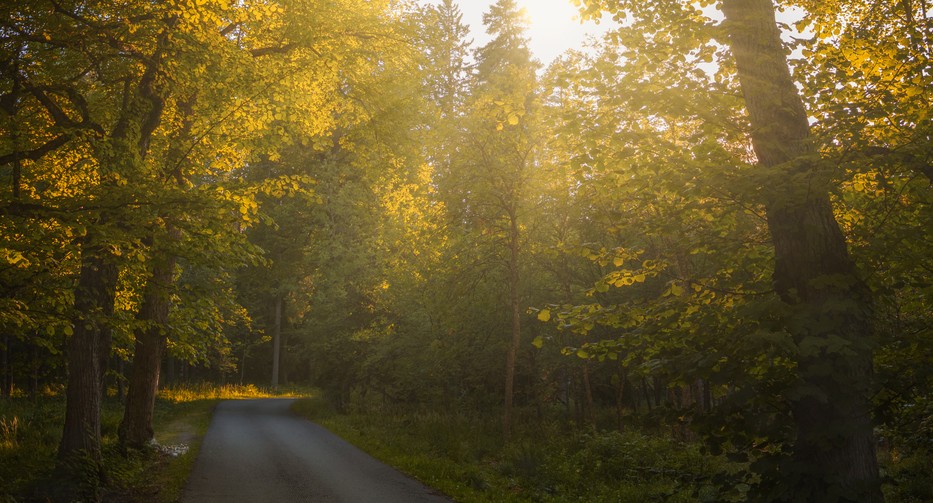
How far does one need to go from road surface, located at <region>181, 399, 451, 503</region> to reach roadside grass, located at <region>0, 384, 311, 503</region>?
1.51ft

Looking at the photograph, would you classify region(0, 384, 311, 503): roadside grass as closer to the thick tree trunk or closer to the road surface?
the road surface

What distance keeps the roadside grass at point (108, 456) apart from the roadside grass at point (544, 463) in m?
4.65

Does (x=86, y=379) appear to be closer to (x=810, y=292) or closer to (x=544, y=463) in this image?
(x=544, y=463)

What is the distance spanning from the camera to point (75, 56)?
1017 centimetres

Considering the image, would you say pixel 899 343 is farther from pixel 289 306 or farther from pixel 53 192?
pixel 289 306

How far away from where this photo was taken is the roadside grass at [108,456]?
1030 centimetres

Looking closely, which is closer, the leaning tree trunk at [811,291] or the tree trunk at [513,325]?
the leaning tree trunk at [811,291]

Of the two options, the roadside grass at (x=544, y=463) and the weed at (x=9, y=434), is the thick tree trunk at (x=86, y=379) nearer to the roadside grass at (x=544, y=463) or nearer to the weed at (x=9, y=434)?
the weed at (x=9, y=434)

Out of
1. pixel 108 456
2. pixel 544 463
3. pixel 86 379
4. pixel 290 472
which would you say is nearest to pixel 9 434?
pixel 108 456

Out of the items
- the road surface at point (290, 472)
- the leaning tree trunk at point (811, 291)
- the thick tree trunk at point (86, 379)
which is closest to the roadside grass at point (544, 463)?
the road surface at point (290, 472)

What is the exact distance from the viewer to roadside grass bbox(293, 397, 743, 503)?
10969mm

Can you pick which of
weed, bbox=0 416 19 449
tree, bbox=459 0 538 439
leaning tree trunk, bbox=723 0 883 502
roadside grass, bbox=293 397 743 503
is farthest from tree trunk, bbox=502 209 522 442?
weed, bbox=0 416 19 449

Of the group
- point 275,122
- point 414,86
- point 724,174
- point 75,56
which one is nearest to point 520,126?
point 414,86

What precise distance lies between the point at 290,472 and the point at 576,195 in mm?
8257
